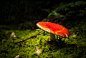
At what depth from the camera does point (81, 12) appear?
3916 mm

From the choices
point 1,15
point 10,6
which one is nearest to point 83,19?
point 10,6

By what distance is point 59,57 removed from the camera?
67.3 inches

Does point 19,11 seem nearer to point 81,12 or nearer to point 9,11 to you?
point 9,11

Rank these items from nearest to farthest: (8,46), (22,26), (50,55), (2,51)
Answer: (50,55) → (2,51) → (8,46) → (22,26)

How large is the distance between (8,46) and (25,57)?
92 centimetres

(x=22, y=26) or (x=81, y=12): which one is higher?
(x=81, y=12)

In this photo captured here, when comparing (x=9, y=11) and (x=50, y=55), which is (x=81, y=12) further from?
(x=9, y=11)

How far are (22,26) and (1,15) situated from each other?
1.43m

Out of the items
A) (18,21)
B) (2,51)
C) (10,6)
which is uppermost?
(10,6)

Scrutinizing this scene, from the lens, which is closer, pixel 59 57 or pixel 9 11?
pixel 59 57

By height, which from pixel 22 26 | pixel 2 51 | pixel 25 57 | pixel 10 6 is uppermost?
pixel 10 6

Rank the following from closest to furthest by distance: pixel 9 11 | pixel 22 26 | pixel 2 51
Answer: pixel 2 51 < pixel 9 11 < pixel 22 26

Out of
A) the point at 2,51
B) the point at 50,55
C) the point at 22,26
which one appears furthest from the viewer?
the point at 22,26

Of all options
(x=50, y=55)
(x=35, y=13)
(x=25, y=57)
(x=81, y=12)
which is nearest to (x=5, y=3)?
(x=35, y=13)
